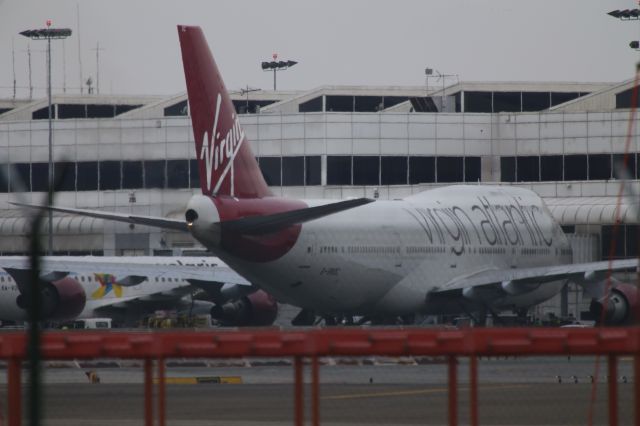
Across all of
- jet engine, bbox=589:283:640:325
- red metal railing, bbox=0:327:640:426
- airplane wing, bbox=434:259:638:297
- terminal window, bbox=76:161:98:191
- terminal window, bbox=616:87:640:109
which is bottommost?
jet engine, bbox=589:283:640:325

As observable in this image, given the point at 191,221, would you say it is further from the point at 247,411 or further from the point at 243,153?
the point at 247,411

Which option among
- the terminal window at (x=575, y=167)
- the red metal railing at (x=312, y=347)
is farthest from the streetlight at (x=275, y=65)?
the red metal railing at (x=312, y=347)

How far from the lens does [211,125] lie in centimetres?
4000

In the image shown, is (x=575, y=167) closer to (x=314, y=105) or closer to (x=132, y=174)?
(x=314, y=105)

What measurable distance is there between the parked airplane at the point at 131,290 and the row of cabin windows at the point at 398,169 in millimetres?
13416

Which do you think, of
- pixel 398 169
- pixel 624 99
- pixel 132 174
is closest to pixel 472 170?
pixel 398 169

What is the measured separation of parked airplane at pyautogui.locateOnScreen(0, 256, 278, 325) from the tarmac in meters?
17.2

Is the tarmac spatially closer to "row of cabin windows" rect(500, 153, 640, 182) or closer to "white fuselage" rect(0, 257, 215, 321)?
"white fuselage" rect(0, 257, 215, 321)

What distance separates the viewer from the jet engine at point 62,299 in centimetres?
5472

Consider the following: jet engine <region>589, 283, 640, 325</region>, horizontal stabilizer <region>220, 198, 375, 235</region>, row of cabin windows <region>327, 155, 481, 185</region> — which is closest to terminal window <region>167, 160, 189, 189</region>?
horizontal stabilizer <region>220, 198, 375, 235</region>

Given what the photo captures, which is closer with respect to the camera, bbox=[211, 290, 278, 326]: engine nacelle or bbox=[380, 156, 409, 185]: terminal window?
bbox=[211, 290, 278, 326]: engine nacelle

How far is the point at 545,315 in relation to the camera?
59094 mm

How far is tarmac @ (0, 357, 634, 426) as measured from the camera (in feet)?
62.8

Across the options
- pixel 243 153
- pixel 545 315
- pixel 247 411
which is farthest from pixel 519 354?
pixel 545 315
